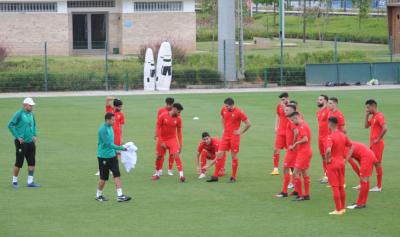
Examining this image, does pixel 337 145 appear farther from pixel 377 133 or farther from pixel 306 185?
pixel 377 133

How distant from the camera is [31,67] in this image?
45.3 meters

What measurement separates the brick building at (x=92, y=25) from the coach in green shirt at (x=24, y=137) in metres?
40.5

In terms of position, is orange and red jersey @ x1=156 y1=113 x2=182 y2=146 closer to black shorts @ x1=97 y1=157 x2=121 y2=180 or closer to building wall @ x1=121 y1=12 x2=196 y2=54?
Answer: black shorts @ x1=97 y1=157 x2=121 y2=180

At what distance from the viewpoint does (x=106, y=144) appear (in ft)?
55.7

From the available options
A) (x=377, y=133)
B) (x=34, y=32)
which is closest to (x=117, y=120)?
(x=377, y=133)

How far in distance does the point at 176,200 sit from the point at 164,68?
25.2 m

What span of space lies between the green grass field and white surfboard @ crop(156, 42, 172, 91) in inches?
531

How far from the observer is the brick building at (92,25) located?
196 feet

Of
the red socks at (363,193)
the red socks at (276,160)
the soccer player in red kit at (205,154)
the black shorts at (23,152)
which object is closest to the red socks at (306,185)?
the red socks at (363,193)

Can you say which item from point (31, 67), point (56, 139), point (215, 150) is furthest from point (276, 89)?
point (215, 150)

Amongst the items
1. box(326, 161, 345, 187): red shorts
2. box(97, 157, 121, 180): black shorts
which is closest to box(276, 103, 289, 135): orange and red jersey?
box(326, 161, 345, 187): red shorts

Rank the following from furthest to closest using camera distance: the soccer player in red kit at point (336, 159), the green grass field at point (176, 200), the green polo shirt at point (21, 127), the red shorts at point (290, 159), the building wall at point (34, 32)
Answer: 1. the building wall at point (34, 32)
2. the green polo shirt at point (21, 127)
3. the red shorts at point (290, 159)
4. the soccer player in red kit at point (336, 159)
5. the green grass field at point (176, 200)

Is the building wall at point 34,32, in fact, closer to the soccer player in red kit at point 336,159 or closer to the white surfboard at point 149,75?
the white surfboard at point 149,75

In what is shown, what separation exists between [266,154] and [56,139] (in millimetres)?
6941
